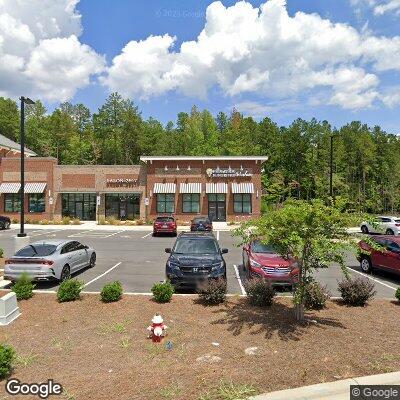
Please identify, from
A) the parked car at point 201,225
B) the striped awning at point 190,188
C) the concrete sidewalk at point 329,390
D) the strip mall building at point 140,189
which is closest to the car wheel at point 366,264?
the concrete sidewalk at point 329,390

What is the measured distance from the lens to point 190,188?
40938mm

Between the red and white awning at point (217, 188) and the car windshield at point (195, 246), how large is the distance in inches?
1057

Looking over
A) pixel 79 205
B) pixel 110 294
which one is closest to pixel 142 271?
pixel 110 294

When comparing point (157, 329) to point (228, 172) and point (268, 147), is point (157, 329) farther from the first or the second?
point (268, 147)

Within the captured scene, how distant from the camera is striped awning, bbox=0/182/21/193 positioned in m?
41.6

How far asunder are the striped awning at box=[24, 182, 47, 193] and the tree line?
24236 mm

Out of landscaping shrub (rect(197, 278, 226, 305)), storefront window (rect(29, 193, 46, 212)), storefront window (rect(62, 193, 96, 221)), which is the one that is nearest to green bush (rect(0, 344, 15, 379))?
landscaping shrub (rect(197, 278, 226, 305))

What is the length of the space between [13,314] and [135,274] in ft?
19.1

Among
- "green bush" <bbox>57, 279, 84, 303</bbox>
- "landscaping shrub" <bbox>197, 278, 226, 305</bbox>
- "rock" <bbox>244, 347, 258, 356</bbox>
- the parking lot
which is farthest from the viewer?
the parking lot

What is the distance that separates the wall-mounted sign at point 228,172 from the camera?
4088cm

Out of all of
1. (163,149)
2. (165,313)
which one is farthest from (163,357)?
(163,149)

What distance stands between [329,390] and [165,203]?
36.0 m

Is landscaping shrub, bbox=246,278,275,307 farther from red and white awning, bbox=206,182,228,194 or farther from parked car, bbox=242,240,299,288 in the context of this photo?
red and white awning, bbox=206,182,228,194

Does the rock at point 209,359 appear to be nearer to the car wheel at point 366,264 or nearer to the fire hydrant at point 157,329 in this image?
the fire hydrant at point 157,329
